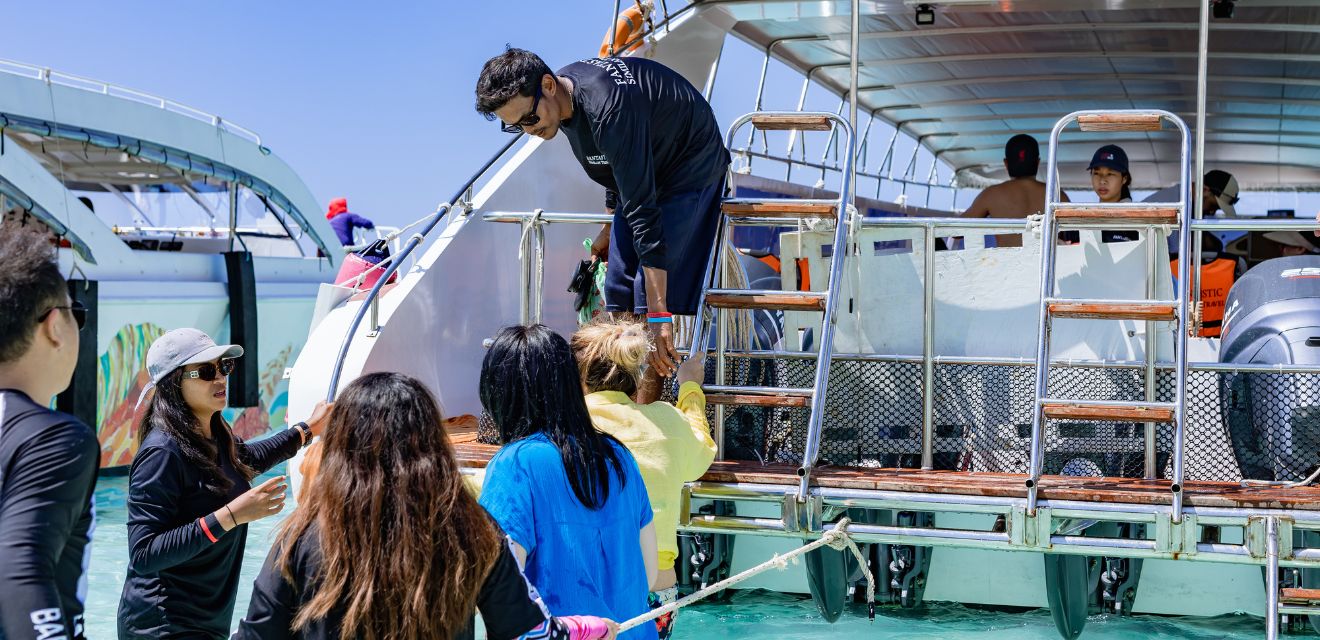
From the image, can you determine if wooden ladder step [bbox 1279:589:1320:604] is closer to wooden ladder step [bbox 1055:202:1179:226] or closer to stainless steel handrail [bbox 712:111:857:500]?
wooden ladder step [bbox 1055:202:1179:226]

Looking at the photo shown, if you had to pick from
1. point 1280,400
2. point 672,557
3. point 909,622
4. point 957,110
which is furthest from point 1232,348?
point 957,110

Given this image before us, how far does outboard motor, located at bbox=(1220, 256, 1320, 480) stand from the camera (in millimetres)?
4309

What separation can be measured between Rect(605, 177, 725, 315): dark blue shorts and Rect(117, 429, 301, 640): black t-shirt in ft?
6.38

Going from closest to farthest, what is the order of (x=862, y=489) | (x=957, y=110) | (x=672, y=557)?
(x=672, y=557)
(x=862, y=489)
(x=957, y=110)

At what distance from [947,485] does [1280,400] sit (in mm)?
1417

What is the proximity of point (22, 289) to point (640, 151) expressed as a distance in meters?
2.50

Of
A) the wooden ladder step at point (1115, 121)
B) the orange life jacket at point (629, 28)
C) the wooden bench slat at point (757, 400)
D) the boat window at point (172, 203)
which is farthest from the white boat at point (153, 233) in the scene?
the wooden ladder step at point (1115, 121)

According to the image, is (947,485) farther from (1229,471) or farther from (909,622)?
(909,622)

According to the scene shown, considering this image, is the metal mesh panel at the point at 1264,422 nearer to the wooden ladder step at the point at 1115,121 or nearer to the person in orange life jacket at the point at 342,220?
the wooden ladder step at the point at 1115,121

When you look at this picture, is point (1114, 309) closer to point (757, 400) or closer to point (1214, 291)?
point (757, 400)

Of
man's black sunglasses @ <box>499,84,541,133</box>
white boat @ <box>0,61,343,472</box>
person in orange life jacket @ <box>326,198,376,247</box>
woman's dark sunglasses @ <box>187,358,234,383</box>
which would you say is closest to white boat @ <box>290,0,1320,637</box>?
man's black sunglasses @ <box>499,84,541,133</box>

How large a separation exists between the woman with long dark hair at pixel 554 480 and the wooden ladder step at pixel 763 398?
6.06 feet

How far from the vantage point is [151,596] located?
2861mm

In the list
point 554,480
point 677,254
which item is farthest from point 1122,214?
point 554,480
